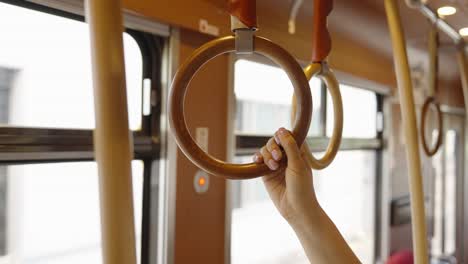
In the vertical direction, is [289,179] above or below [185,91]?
below

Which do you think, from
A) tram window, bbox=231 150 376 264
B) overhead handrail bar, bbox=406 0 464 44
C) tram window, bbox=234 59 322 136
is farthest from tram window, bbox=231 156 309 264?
overhead handrail bar, bbox=406 0 464 44

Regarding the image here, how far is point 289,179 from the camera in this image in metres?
0.58

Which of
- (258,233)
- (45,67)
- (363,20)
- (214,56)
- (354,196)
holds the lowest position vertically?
(258,233)

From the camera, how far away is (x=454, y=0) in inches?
51.1

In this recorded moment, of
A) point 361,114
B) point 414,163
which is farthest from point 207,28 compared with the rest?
point 361,114

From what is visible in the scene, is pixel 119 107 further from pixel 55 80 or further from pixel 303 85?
pixel 55 80

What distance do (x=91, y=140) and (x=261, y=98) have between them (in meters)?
1.15

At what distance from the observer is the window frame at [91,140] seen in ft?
3.46

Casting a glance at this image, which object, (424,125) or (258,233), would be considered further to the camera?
(258,233)

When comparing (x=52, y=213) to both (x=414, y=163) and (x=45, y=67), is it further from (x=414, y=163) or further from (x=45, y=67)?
(x=414, y=163)

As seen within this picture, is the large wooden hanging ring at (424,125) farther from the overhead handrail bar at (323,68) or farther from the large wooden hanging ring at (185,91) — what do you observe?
the large wooden hanging ring at (185,91)

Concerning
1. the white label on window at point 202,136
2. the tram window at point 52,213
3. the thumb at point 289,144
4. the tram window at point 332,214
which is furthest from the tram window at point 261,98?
the thumb at point 289,144

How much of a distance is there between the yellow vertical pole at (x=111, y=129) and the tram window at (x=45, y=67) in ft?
2.44

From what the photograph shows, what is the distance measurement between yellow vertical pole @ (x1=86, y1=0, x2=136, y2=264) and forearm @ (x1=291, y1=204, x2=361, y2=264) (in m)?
0.33
